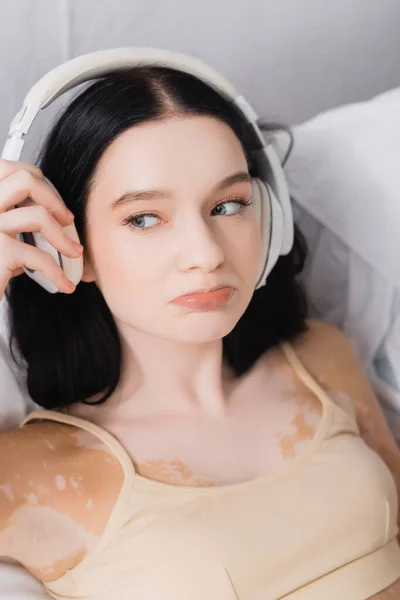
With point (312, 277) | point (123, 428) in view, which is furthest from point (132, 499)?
point (312, 277)

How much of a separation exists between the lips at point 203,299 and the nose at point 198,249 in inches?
1.3

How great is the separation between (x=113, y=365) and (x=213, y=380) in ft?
0.46

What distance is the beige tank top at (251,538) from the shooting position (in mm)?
825

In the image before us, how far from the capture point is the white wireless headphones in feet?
2.50

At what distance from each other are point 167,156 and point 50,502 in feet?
1.37

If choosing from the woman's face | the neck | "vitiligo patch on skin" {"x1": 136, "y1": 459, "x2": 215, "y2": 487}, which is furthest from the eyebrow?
"vitiligo patch on skin" {"x1": 136, "y1": 459, "x2": 215, "y2": 487}

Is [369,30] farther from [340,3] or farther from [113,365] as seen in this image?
[113,365]

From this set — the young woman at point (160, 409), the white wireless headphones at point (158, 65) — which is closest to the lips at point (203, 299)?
the young woman at point (160, 409)


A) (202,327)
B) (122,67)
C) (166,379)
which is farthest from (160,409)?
(122,67)

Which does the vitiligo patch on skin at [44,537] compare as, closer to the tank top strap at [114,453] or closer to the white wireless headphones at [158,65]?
the tank top strap at [114,453]

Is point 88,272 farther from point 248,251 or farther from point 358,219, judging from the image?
point 358,219

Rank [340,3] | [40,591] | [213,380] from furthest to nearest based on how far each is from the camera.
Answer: [340,3] → [213,380] → [40,591]

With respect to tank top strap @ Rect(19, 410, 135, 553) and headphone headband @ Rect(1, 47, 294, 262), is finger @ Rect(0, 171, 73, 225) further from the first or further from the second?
tank top strap @ Rect(19, 410, 135, 553)

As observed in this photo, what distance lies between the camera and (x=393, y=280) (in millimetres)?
1198
